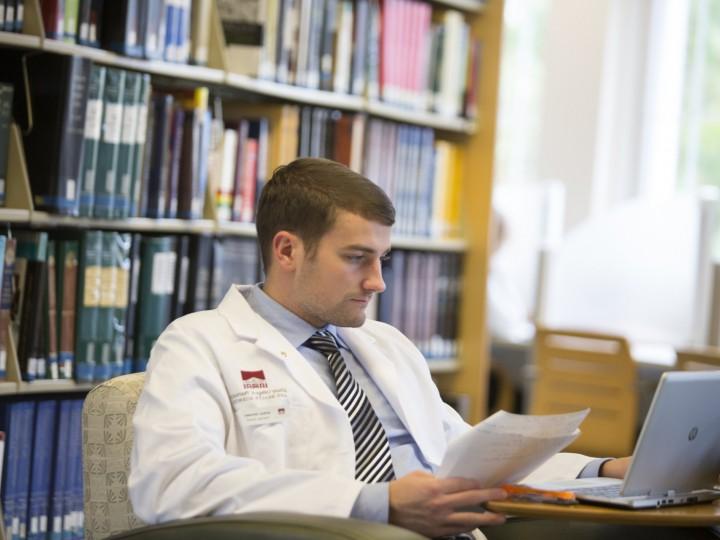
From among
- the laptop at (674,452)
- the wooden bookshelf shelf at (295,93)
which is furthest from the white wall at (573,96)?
the laptop at (674,452)

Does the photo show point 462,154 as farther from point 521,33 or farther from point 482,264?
point 521,33

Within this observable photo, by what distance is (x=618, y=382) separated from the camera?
4855mm

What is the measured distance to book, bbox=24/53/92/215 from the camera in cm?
272

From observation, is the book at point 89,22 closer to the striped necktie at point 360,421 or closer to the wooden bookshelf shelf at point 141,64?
the wooden bookshelf shelf at point 141,64

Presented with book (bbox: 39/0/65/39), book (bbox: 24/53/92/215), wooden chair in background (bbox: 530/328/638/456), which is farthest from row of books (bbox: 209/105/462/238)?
wooden chair in background (bbox: 530/328/638/456)

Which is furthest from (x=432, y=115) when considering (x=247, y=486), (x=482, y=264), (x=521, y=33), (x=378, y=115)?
(x=521, y=33)

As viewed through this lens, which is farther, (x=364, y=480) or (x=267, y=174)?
(x=267, y=174)

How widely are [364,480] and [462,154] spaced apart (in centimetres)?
236

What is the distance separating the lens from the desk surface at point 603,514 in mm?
1598

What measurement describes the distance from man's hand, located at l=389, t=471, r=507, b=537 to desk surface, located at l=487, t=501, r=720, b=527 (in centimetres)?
3

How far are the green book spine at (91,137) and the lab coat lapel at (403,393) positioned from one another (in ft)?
3.08

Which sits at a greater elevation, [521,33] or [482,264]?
[521,33]

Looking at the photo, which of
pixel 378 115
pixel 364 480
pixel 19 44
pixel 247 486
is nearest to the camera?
pixel 247 486

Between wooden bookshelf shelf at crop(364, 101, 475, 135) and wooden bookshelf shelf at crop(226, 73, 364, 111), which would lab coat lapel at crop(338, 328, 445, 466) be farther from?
wooden bookshelf shelf at crop(364, 101, 475, 135)
